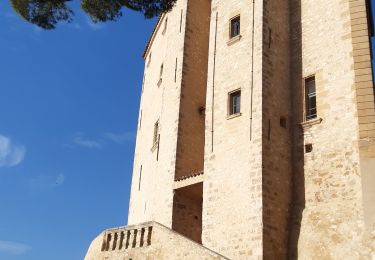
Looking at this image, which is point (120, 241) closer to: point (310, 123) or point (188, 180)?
point (188, 180)

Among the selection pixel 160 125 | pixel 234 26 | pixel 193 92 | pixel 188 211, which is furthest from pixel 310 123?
pixel 160 125

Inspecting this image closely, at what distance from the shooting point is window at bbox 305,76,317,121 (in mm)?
17969

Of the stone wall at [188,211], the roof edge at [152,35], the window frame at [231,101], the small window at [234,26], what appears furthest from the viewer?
the roof edge at [152,35]

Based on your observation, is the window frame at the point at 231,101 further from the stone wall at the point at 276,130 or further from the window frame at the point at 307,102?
the window frame at the point at 307,102

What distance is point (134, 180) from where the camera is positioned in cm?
2630

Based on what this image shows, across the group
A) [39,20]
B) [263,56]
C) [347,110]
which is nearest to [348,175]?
[347,110]

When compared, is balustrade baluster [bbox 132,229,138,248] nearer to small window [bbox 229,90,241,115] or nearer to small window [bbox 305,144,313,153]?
small window [bbox 229,90,241,115]

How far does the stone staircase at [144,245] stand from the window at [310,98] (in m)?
6.93

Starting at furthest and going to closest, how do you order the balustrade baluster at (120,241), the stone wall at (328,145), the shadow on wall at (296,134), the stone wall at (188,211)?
the stone wall at (188,211) < the shadow on wall at (296,134) < the balustrade baluster at (120,241) < the stone wall at (328,145)

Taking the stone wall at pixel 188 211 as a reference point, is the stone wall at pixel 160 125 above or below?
above

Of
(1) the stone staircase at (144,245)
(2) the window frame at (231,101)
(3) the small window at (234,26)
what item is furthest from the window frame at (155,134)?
(1) the stone staircase at (144,245)

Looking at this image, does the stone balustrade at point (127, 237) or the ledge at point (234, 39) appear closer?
the stone balustrade at point (127, 237)

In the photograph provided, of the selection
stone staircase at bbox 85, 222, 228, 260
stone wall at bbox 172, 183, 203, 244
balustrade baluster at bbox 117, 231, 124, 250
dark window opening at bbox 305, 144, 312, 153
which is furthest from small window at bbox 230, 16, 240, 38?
balustrade baluster at bbox 117, 231, 124, 250

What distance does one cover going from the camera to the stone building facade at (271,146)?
15.4m
